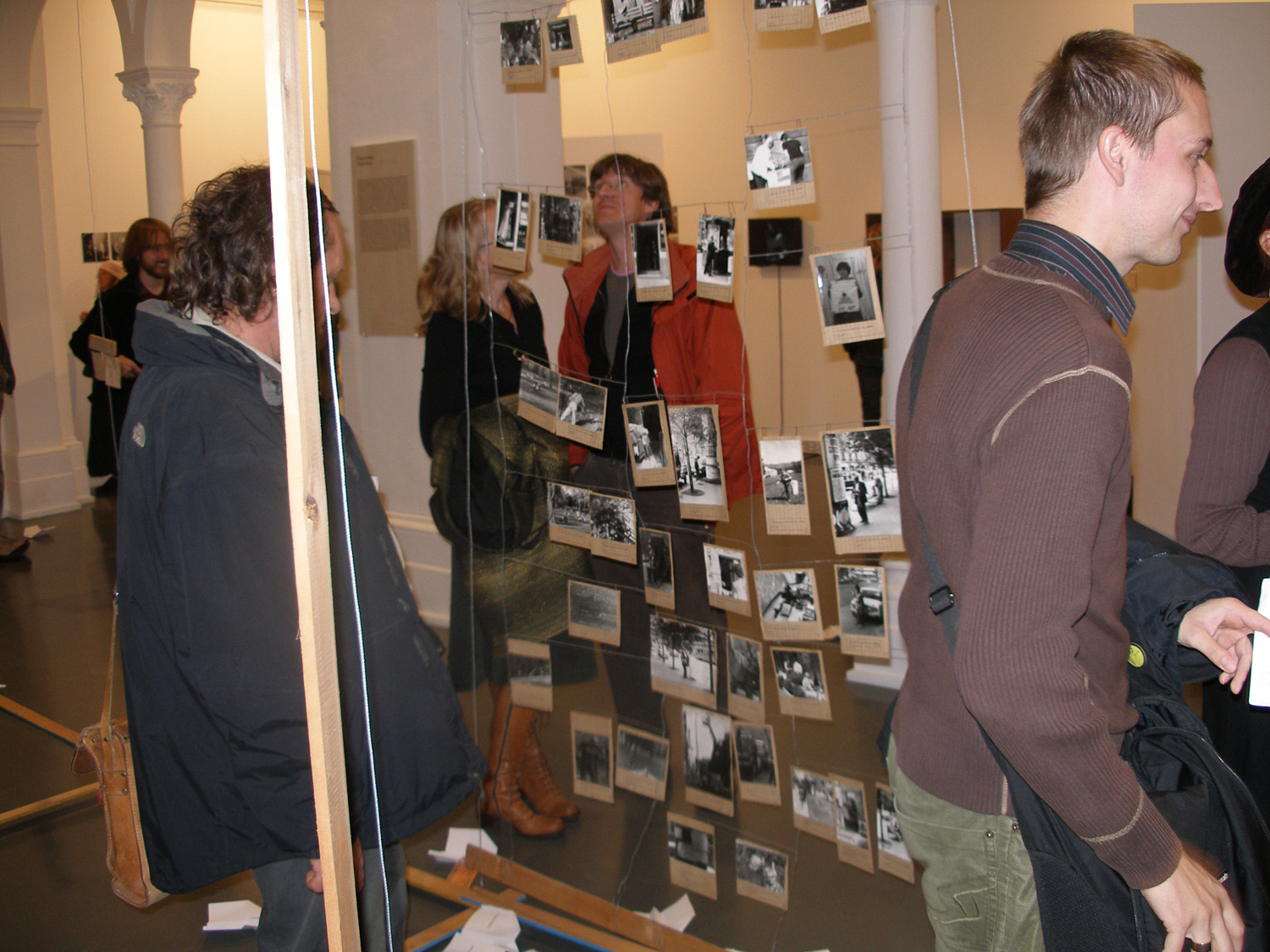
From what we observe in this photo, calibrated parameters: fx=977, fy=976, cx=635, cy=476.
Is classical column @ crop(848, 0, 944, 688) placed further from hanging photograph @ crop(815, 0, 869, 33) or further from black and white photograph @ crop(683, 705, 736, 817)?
hanging photograph @ crop(815, 0, 869, 33)

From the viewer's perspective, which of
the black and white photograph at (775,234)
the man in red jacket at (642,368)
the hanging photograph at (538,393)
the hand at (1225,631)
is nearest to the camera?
the hand at (1225,631)

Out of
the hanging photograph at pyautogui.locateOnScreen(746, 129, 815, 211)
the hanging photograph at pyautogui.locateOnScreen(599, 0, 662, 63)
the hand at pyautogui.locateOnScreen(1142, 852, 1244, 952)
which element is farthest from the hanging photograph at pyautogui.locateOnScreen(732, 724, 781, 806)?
the hanging photograph at pyautogui.locateOnScreen(599, 0, 662, 63)

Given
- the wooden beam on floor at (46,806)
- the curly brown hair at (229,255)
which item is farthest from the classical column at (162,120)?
the curly brown hair at (229,255)

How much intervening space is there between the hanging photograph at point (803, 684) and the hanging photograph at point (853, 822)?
0.52 ft

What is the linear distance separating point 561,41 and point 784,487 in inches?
44.8

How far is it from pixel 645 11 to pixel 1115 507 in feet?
4.93

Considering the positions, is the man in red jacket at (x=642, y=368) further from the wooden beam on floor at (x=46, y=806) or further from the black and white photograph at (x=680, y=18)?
the wooden beam on floor at (x=46, y=806)

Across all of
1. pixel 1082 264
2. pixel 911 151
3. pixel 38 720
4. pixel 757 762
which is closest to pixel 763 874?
pixel 757 762

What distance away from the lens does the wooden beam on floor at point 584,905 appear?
2.13m

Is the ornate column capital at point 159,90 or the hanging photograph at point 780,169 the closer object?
the hanging photograph at point 780,169

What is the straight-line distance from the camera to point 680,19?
1.94m

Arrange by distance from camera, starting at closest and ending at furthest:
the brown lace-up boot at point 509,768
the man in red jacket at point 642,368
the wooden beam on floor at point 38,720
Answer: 1. the man in red jacket at point 642,368
2. the brown lace-up boot at point 509,768
3. the wooden beam on floor at point 38,720

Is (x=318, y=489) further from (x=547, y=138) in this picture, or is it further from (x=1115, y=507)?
(x=547, y=138)

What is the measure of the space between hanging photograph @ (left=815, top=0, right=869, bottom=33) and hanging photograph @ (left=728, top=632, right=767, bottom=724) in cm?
121
